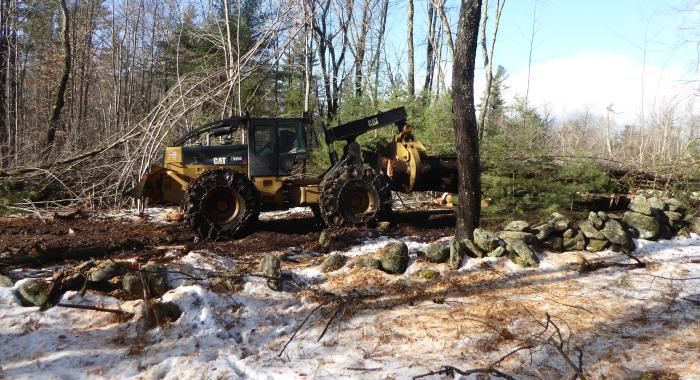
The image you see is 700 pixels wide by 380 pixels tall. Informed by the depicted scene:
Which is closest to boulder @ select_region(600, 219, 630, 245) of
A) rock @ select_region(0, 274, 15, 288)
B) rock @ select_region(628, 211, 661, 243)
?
rock @ select_region(628, 211, 661, 243)

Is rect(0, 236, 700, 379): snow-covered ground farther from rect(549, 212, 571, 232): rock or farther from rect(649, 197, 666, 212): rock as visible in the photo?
rect(649, 197, 666, 212): rock

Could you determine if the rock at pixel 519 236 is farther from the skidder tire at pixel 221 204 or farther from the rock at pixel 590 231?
the skidder tire at pixel 221 204

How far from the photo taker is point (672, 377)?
3.02 m

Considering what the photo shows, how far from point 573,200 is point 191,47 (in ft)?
51.8

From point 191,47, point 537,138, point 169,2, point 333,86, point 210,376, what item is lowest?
point 210,376

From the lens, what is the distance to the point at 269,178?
739cm

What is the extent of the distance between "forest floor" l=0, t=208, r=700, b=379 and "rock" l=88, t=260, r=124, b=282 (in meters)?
0.24

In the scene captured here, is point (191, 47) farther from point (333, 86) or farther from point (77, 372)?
point (77, 372)

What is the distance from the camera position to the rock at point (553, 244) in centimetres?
586

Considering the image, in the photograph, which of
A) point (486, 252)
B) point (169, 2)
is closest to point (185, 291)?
point (486, 252)

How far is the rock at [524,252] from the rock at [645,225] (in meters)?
1.83

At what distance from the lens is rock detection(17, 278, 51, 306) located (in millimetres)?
4078

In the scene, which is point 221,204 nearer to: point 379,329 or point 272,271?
point 272,271

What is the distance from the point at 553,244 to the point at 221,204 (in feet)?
15.4
